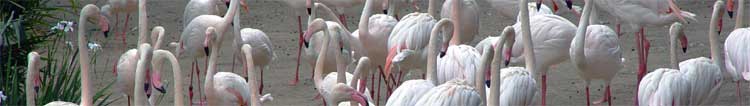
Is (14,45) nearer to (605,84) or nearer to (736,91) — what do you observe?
(605,84)

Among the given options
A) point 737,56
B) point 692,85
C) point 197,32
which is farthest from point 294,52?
point 692,85

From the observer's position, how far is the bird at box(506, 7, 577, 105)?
7.98 meters

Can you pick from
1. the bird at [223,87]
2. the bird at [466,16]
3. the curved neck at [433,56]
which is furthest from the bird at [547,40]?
the bird at [223,87]

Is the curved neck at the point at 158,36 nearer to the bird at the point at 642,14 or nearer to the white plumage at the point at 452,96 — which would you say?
the white plumage at the point at 452,96

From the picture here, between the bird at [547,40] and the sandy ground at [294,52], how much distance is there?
1.33 ft

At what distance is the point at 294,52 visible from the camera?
1034 cm

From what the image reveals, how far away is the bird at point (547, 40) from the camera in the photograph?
7.98 metres

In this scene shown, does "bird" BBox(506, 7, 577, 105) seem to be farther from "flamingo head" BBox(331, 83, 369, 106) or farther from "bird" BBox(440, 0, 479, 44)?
"flamingo head" BBox(331, 83, 369, 106)

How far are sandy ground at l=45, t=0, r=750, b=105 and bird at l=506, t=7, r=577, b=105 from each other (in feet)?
1.33

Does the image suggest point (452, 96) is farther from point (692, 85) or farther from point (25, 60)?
point (25, 60)

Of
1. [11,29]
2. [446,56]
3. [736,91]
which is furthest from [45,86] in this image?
[736,91]

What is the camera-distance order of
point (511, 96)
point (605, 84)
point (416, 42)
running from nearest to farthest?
point (511, 96)
point (416, 42)
point (605, 84)

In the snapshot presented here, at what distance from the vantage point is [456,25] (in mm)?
7844

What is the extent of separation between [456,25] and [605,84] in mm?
958
